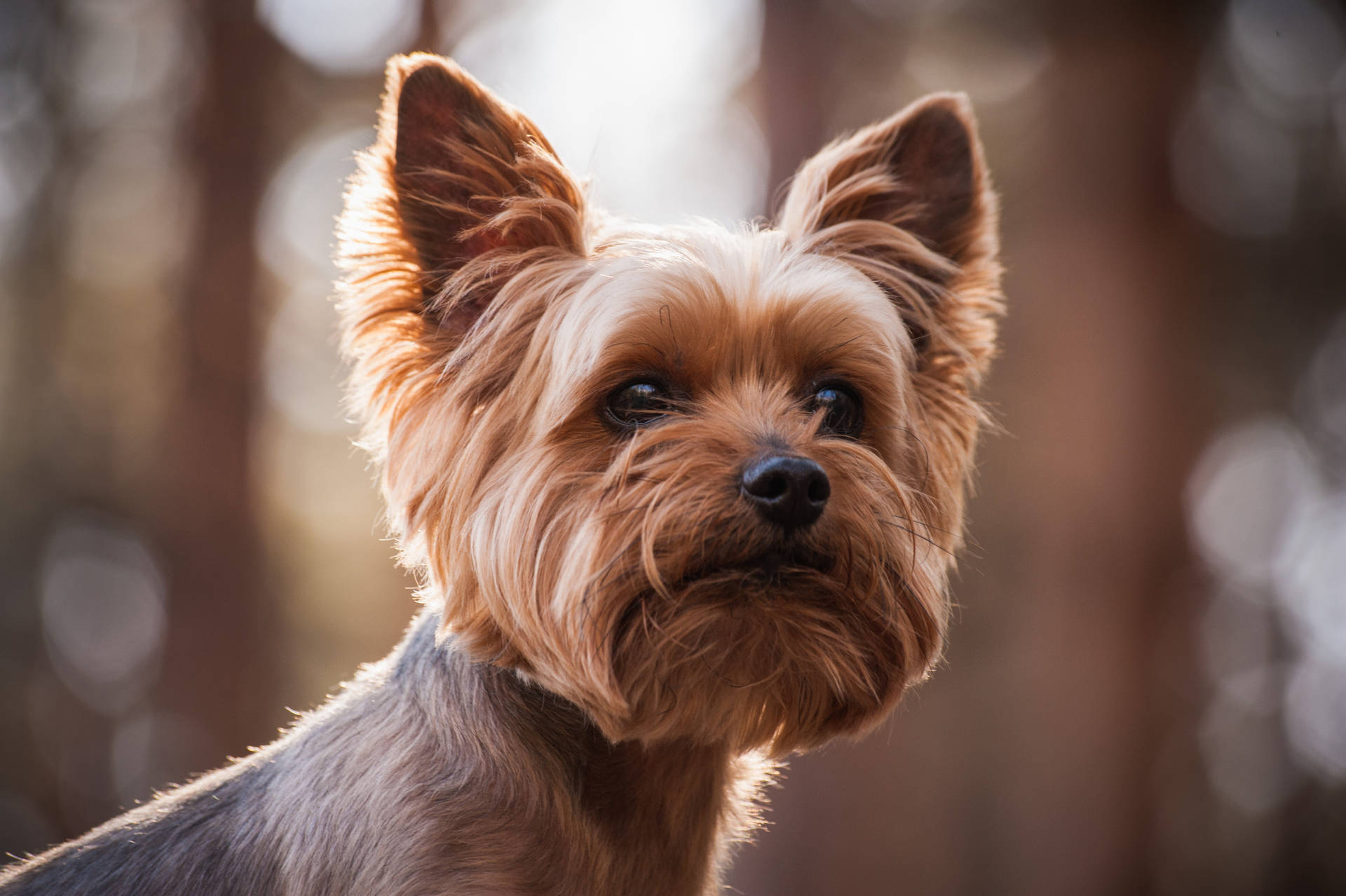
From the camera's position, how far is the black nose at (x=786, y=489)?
90.2 inches

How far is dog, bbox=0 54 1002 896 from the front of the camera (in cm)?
237

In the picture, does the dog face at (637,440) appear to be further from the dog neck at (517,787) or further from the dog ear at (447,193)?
the dog neck at (517,787)

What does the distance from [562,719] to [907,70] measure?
265 inches

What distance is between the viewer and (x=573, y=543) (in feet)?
8.09

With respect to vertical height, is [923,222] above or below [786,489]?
above

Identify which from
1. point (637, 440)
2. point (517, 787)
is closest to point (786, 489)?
point (637, 440)

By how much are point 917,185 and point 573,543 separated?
1.85 m

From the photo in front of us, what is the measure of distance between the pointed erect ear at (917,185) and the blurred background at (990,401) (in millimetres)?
3222

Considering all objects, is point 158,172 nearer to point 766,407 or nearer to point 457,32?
point 457,32

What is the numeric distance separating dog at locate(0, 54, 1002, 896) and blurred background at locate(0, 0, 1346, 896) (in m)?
3.93

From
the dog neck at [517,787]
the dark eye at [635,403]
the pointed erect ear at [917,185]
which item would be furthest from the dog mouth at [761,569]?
the pointed erect ear at [917,185]

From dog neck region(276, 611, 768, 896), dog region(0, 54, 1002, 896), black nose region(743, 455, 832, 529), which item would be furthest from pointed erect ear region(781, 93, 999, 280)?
dog neck region(276, 611, 768, 896)

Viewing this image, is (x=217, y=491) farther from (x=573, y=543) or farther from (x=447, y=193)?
(x=573, y=543)

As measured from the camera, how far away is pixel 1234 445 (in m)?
8.16
